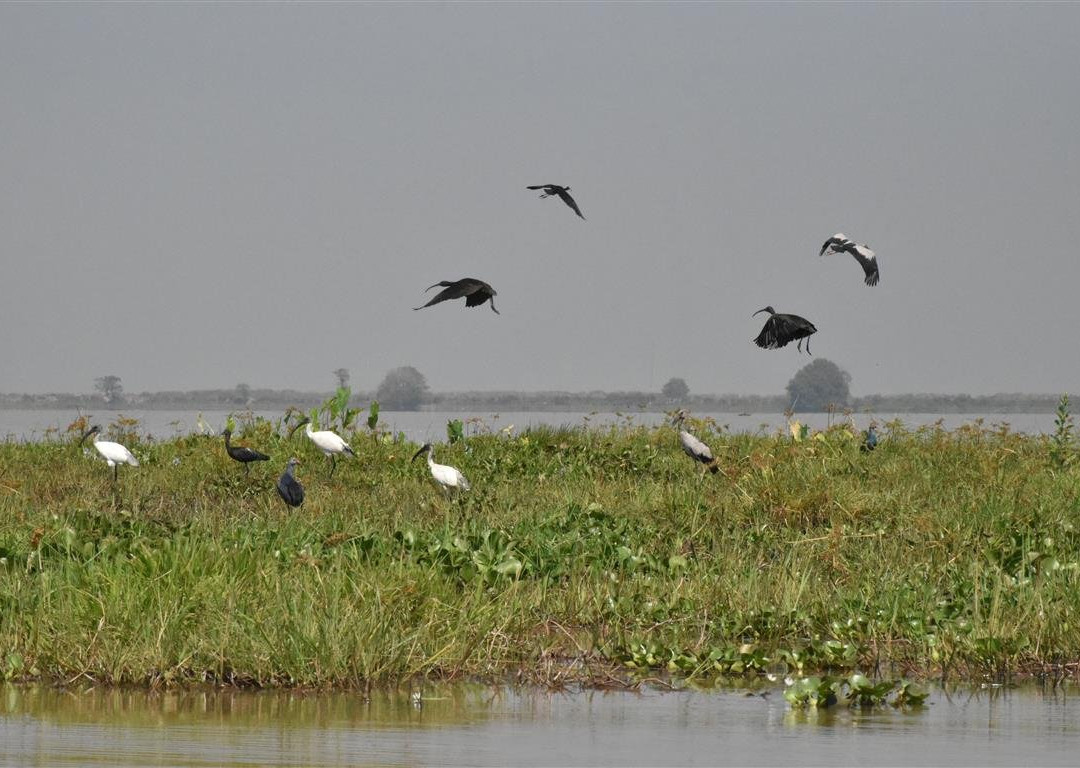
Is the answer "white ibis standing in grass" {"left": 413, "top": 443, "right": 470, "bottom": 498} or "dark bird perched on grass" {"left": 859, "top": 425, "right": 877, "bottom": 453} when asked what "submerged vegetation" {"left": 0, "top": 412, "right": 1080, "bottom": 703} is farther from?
"dark bird perched on grass" {"left": 859, "top": 425, "right": 877, "bottom": 453}

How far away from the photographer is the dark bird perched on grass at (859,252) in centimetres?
1516

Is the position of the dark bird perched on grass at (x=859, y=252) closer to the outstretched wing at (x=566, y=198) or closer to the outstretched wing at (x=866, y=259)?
the outstretched wing at (x=866, y=259)

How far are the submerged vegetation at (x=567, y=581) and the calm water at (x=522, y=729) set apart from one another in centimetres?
27

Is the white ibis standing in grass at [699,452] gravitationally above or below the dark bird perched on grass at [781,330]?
below

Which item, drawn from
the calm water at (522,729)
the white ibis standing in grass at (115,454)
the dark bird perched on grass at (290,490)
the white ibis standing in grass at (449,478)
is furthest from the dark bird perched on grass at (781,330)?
the calm water at (522,729)

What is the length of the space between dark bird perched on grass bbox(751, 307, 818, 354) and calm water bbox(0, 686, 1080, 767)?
8750mm

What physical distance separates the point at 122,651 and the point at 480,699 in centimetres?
179

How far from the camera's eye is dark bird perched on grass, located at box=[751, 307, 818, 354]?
15.5 meters

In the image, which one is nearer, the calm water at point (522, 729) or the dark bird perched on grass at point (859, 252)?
the calm water at point (522, 729)

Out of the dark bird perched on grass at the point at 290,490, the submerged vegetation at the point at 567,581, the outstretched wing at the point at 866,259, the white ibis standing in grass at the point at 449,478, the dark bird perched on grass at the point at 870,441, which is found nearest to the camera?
the submerged vegetation at the point at 567,581

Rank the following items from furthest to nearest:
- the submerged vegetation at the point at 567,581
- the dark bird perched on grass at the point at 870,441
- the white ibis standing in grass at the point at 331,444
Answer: the dark bird perched on grass at the point at 870,441 < the white ibis standing in grass at the point at 331,444 < the submerged vegetation at the point at 567,581

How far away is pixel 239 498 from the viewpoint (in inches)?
566

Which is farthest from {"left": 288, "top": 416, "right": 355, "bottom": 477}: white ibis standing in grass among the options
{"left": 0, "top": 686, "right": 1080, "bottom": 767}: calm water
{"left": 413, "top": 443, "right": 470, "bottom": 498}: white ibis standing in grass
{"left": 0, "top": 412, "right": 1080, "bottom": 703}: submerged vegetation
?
{"left": 0, "top": 686, "right": 1080, "bottom": 767}: calm water

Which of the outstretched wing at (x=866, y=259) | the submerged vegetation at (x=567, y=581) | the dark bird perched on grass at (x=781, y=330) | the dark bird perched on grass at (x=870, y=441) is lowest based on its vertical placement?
the submerged vegetation at (x=567, y=581)
